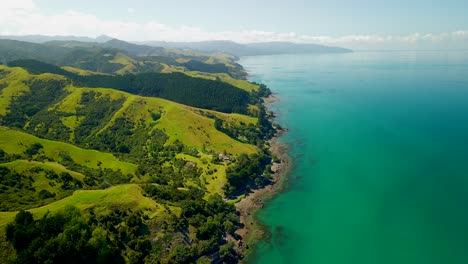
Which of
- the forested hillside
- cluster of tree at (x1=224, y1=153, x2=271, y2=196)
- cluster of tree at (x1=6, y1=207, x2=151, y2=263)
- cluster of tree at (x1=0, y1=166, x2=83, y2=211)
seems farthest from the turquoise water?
cluster of tree at (x1=0, y1=166, x2=83, y2=211)

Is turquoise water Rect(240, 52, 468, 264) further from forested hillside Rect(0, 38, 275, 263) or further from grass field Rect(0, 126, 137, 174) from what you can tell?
grass field Rect(0, 126, 137, 174)

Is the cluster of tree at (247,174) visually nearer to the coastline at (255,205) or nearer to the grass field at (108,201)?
the coastline at (255,205)

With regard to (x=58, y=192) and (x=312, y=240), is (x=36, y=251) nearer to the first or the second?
(x=58, y=192)

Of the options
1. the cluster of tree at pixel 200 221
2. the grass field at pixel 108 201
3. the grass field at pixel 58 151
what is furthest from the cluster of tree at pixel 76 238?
the grass field at pixel 58 151

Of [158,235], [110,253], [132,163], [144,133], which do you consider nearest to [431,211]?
[158,235]

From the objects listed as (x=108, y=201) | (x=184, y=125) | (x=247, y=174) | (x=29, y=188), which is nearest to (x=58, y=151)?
(x=29, y=188)

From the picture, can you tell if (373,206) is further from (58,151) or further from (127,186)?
(58,151)
